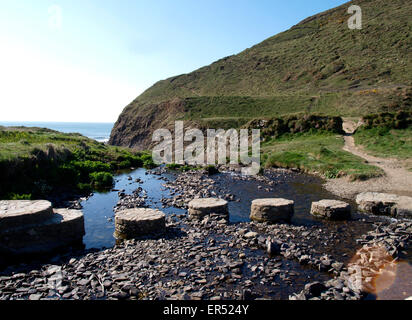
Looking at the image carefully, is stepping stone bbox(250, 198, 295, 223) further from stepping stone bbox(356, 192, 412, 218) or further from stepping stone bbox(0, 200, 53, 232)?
stepping stone bbox(0, 200, 53, 232)

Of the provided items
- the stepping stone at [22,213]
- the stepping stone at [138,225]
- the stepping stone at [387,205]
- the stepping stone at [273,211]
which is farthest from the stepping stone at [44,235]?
the stepping stone at [387,205]

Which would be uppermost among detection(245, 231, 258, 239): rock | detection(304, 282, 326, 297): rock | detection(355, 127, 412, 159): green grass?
detection(355, 127, 412, 159): green grass

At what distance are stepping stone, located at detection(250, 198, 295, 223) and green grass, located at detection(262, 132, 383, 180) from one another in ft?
32.0

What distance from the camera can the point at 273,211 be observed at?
45.6ft

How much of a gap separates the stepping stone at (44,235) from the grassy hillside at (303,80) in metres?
43.1

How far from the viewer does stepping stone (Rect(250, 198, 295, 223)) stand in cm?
1391

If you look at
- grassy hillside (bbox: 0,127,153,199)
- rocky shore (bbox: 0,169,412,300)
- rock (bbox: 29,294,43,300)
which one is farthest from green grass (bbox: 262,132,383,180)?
rock (bbox: 29,294,43,300)

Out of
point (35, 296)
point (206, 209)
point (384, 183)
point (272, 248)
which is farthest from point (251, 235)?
point (384, 183)

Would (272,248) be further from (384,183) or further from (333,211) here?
(384,183)

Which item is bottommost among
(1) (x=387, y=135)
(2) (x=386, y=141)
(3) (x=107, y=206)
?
(3) (x=107, y=206)

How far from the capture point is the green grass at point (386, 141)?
2698 cm

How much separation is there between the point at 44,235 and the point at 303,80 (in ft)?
220

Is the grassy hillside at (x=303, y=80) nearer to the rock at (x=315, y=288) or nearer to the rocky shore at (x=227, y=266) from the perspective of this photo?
the rocky shore at (x=227, y=266)
